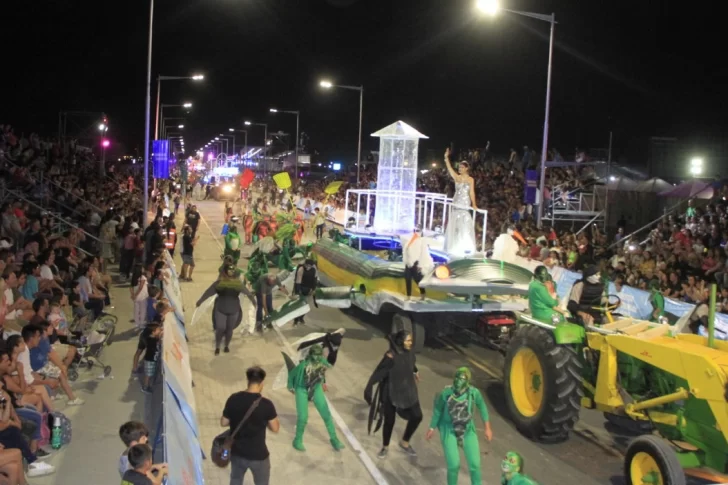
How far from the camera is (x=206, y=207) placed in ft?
162

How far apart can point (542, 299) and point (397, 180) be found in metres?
9.62

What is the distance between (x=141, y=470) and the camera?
4.94 meters

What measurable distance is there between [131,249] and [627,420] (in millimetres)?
14144

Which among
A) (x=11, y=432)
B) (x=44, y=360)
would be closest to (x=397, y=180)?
(x=44, y=360)

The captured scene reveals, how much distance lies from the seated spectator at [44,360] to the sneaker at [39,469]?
1252 mm

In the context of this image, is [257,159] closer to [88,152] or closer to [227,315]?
[88,152]

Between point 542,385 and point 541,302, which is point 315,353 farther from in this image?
point 541,302

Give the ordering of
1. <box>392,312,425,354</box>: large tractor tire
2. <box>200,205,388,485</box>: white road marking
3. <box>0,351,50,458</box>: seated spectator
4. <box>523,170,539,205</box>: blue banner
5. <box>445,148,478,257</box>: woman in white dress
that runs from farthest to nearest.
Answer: <box>523,170,539,205</box>: blue banner < <box>445,148,478,257</box>: woman in white dress < <box>392,312,425,354</box>: large tractor tire < <box>200,205,388,485</box>: white road marking < <box>0,351,50,458</box>: seated spectator

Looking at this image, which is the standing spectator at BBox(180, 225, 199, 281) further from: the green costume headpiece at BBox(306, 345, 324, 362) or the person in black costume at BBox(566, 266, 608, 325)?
the person in black costume at BBox(566, 266, 608, 325)

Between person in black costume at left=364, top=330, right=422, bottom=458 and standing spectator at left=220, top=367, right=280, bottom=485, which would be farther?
person in black costume at left=364, top=330, right=422, bottom=458

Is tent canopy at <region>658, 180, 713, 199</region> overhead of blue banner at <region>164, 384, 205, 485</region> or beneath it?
overhead

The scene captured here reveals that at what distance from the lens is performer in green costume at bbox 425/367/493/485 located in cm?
691

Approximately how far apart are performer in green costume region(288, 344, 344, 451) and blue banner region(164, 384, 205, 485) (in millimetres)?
1194

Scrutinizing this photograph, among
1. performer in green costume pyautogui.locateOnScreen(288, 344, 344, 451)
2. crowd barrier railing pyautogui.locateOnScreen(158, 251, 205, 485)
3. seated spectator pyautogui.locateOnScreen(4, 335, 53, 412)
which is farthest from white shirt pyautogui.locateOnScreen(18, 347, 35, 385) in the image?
performer in green costume pyautogui.locateOnScreen(288, 344, 344, 451)
